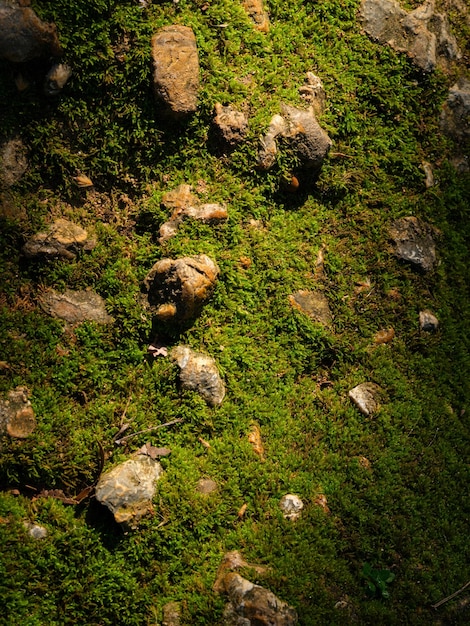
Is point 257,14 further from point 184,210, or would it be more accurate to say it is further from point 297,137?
point 184,210

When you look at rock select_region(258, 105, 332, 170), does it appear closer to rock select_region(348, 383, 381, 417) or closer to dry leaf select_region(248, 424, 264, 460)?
rock select_region(348, 383, 381, 417)

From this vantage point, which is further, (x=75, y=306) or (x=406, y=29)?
(x=406, y=29)

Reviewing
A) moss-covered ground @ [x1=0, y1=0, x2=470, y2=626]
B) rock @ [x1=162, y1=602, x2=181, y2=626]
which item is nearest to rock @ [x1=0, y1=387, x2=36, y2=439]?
moss-covered ground @ [x1=0, y1=0, x2=470, y2=626]

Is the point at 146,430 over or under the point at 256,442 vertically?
under

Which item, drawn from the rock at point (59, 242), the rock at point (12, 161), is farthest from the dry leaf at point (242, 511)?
the rock at point (12, 161)

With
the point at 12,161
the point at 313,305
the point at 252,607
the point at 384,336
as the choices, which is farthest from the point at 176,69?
the point at 252,607

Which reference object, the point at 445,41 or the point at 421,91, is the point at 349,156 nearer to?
the point at 421,91

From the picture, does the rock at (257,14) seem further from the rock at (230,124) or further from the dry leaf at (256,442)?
the dry leaf at (256,442)
